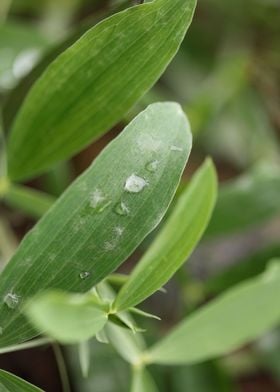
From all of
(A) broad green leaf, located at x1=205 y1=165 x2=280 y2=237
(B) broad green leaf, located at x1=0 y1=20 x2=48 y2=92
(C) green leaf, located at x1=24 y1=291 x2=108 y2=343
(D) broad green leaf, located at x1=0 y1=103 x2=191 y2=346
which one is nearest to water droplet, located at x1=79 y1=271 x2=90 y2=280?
(D) broad green leaf, located at x1=0 y1=103 x2=191 y2=346

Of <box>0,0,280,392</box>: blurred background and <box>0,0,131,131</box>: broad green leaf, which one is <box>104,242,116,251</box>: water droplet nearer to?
<box>0,0,131,131</box>: broad green leaf

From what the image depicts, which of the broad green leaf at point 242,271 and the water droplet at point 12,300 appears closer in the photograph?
the water droplet at point 12,300

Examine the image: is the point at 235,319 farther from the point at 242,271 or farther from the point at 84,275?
the point at 242,271

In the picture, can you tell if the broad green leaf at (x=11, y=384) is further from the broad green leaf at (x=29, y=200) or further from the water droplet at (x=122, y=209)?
the broad green leaf at (x=29, y=200)

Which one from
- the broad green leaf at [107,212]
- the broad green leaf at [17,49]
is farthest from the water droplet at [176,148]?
the broad green leaf at [17,49]

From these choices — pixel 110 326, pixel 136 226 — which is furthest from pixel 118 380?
pixel 136 226

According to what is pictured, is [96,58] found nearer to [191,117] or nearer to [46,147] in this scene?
[46,147]
